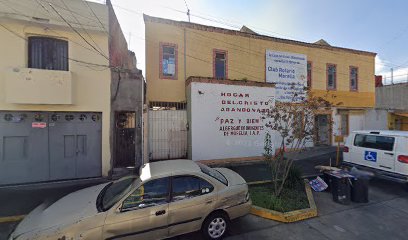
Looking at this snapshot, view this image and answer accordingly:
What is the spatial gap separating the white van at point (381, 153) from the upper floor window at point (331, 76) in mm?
8661

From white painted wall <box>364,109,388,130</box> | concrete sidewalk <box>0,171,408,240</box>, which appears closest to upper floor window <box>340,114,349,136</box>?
white painted wall <box>364,109,388,130</box>

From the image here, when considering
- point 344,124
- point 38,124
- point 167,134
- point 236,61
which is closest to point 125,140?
point 167,134

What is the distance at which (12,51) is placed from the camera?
291 inches

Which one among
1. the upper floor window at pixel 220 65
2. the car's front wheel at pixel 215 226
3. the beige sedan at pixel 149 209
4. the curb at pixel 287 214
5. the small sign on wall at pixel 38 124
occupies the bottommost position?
the curb at pixel 287 214

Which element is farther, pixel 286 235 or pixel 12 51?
pixel 12 51

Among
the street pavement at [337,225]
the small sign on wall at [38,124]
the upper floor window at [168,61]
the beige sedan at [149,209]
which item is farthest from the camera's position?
the upper floor window at [168,61]

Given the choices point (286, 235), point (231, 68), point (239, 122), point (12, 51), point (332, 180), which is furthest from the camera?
point (231, 68)

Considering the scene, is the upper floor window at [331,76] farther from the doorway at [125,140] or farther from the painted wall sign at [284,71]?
the doorway at [125,140]

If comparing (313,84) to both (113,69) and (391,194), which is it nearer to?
(391,194)

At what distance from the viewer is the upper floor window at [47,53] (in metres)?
7.73

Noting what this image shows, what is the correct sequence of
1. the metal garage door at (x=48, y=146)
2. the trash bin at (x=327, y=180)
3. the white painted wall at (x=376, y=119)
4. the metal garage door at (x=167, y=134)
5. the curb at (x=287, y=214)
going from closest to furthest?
1. the curb at (x=287, y=214)
2. the trash bin at (x=327, y=180)
3. the metal garage door at (x=48, y=146)
4. the metal garage door at (x=167, y=134)
5. the white painted wall at (x=376, y=119)

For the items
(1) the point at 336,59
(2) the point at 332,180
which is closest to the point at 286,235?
(2) the point at 332,180

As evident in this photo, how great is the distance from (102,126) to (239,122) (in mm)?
5942

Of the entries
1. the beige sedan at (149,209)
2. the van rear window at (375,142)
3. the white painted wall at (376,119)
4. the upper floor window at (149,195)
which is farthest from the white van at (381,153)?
the white painted wall at (376,119)
